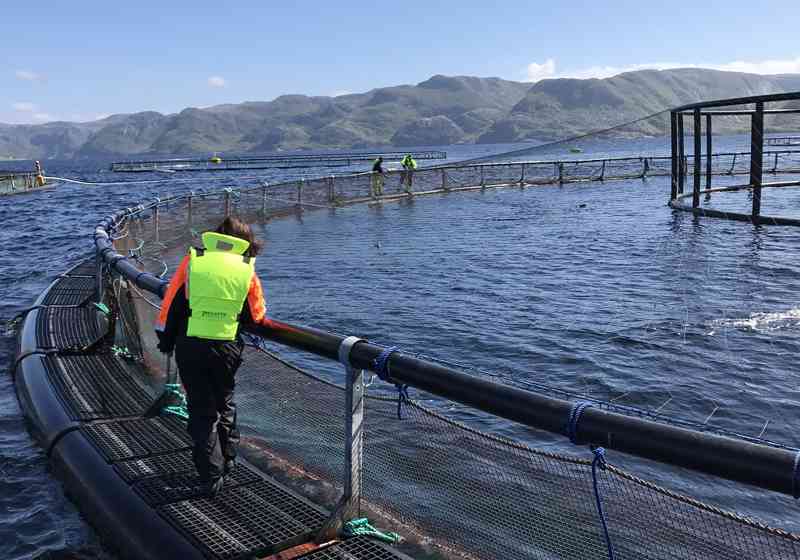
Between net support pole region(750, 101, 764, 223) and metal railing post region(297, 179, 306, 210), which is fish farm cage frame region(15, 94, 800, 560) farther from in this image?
metal railing post region(297, 179, 306, 210)

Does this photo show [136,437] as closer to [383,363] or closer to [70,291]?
[383,363]

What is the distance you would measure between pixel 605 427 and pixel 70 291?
11.7 meters

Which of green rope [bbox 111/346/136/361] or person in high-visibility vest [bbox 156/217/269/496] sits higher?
person in high-visibility vest [bbox 156/217/269/496]

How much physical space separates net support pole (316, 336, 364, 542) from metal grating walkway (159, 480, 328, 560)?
0.41ft

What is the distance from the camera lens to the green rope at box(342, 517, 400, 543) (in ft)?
14.2

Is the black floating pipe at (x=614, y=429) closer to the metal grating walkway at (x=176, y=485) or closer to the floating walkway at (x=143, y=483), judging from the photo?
the floating walkway at (x=143, y=483)

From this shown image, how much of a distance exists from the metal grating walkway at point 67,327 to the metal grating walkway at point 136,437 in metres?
3.22

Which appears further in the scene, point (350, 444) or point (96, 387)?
point (96, 387)

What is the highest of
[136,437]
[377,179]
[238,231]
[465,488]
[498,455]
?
[238,231]

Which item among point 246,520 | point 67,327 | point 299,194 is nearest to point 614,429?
point 246,520

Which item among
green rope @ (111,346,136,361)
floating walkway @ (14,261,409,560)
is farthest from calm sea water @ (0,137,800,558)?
green rope @ (111,346,136,361)

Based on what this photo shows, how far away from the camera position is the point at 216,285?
15.2 ft

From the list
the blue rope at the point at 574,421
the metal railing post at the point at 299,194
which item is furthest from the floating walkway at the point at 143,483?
the metal railing post at the point at 299,194

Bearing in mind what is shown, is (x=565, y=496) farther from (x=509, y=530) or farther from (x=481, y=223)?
(x=481, y=223)
